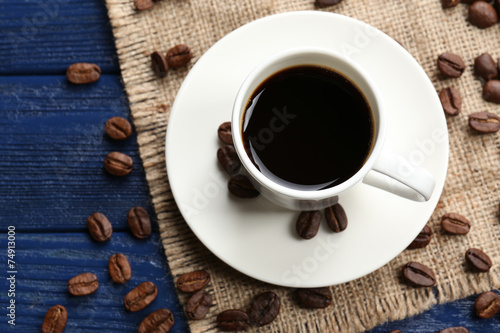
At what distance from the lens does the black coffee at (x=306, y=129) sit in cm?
113

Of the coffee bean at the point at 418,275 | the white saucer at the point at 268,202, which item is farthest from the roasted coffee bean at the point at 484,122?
the coffee bean at the point at 418,275

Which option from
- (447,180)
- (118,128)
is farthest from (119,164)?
(447,180)

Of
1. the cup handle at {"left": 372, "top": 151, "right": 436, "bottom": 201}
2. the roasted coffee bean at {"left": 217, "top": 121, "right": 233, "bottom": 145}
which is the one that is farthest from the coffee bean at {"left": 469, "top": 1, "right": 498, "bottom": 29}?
the roasted coffee bean at {"left": 217, "top": 121, "right": 233, "bottom": 145}

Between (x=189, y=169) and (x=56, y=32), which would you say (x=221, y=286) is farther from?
(x=56, y=32)

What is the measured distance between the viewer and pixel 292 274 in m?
1.24

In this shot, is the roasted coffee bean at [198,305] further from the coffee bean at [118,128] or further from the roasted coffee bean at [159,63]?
the roasted coffee bean at [159,63]

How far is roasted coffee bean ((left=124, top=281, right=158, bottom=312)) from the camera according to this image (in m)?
1.41

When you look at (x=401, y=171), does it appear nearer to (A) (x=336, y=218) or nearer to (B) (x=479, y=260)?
(A) (x=336, y=218)

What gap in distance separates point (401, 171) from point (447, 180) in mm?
467

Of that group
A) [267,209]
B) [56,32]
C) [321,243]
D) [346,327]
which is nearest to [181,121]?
[267,209]

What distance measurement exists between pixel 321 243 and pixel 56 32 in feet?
3.14

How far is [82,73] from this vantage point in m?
1.48

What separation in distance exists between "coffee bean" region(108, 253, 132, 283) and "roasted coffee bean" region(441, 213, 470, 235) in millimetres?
855

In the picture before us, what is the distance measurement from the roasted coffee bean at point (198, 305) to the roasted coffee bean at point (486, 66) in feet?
3.11
